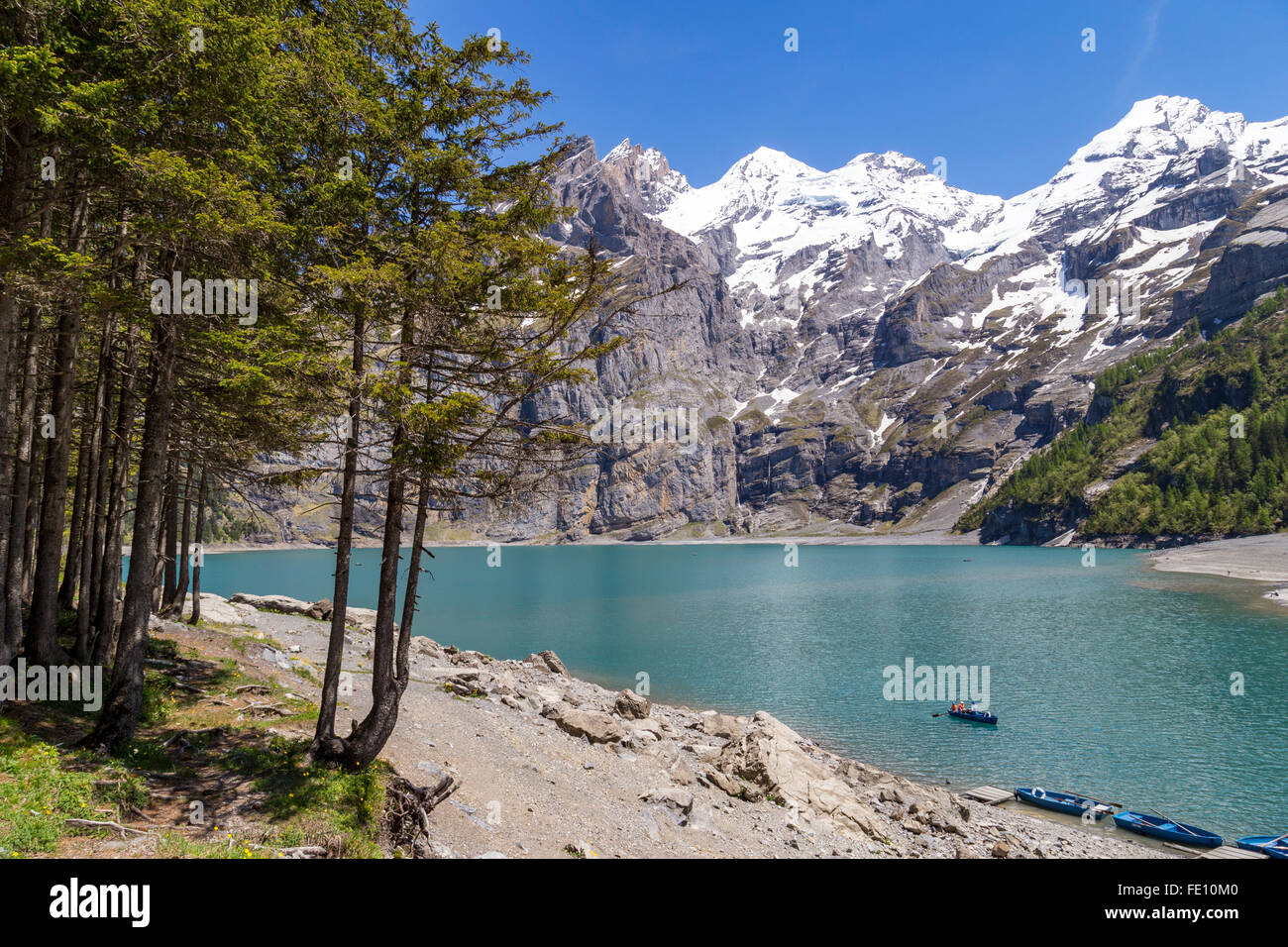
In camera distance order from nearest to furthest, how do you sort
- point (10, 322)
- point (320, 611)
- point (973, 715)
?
point (10, 322), point (973, 715), point (320, 611)

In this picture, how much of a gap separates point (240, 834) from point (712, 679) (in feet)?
131

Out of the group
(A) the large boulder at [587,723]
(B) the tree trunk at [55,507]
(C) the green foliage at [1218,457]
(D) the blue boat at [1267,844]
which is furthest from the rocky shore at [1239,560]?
(B) the tree trunk at [55,507]

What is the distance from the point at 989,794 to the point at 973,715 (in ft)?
34.7

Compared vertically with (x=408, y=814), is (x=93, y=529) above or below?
above

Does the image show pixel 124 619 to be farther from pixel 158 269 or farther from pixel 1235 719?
pixel 1235 719

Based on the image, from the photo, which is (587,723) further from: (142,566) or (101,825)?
(101,825)

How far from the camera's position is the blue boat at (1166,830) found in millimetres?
Answer: 22859

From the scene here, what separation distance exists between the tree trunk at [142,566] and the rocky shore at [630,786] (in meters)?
5.46

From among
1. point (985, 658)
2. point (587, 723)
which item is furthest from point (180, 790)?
point (985, 658)

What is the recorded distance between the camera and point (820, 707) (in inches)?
1576

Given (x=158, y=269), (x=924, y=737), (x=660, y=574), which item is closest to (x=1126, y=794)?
(x=924, y=737)

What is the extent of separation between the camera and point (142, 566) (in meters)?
12.8

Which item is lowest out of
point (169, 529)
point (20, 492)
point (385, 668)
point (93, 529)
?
point (385, 668)

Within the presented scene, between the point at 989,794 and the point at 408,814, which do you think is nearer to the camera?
the point at 408,814
